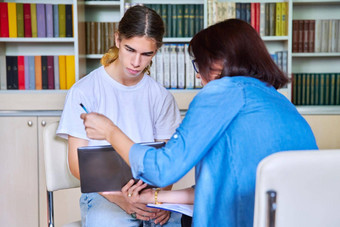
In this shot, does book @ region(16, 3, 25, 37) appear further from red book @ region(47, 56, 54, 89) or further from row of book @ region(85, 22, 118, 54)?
row of book @ region(85, 22, 118, 54)

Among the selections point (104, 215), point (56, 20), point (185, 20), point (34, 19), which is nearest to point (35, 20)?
point (34, 19)

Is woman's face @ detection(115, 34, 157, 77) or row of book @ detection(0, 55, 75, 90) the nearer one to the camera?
woman's face @ detection(115, 34, 157, 77)

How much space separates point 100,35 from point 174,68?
55 centimetres

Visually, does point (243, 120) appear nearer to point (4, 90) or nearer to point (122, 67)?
point (122, 67)

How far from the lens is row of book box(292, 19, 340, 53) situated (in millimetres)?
2750

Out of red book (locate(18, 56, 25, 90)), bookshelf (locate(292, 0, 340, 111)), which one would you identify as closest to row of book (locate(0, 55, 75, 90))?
red book (locate(18, 56, 25, 90))

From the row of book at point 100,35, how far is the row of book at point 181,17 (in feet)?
0.97

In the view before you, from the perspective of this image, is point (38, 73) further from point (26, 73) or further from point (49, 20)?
point (49, 20)

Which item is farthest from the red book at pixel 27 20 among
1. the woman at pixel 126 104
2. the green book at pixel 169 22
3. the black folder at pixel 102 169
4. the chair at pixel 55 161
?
the black folder at pixel 102 169

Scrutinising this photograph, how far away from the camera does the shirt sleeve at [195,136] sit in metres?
0.90

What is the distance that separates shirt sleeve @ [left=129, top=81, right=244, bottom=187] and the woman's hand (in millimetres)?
132

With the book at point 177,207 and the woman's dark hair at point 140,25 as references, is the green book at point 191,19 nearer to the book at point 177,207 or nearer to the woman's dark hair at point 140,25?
the woman's dark hair at point 140,25

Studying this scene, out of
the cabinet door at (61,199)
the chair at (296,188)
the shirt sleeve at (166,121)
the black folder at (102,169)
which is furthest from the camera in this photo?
the cabinet door at (61,199)

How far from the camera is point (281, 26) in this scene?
8.84 feet
